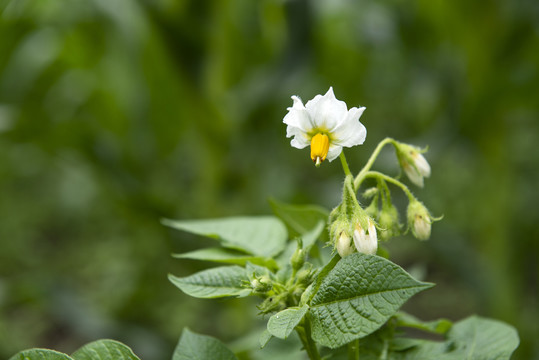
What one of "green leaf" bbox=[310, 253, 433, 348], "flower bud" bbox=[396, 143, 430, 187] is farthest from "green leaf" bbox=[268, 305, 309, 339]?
"flower bud" bbox=[396, 143, 430, 187]

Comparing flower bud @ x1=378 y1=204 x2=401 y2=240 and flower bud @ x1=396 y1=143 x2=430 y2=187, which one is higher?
flower bud @ x1=396 y1=143 x2=430 y2=187

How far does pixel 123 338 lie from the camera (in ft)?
5.79

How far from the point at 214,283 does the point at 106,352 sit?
0.13 metres

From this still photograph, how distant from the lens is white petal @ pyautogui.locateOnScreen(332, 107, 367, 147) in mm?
580

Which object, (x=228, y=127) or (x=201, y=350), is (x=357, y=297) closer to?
(x=201, y=350)

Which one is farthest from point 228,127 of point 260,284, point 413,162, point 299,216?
point 260,284

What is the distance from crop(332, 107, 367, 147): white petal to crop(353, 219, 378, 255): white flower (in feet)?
0.30

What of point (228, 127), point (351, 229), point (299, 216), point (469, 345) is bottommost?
point (469, 345)

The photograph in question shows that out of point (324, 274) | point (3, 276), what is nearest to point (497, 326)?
point (324, 274)

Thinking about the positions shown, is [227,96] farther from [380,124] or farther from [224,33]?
[380,124]

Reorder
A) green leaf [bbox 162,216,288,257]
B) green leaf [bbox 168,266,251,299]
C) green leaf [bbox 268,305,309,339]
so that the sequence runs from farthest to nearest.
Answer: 1. green leaf [bbox 162,216,288,257]
2. green leaf [bbox 168,266,251,299]
3. green leaf [bbox 268,305,309,339]

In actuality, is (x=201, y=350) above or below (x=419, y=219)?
below

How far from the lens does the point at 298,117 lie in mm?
596

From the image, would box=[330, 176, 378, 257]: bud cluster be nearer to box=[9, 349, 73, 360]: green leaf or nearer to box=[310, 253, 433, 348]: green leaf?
box=[310, 253, 433, 348]: green leaf
